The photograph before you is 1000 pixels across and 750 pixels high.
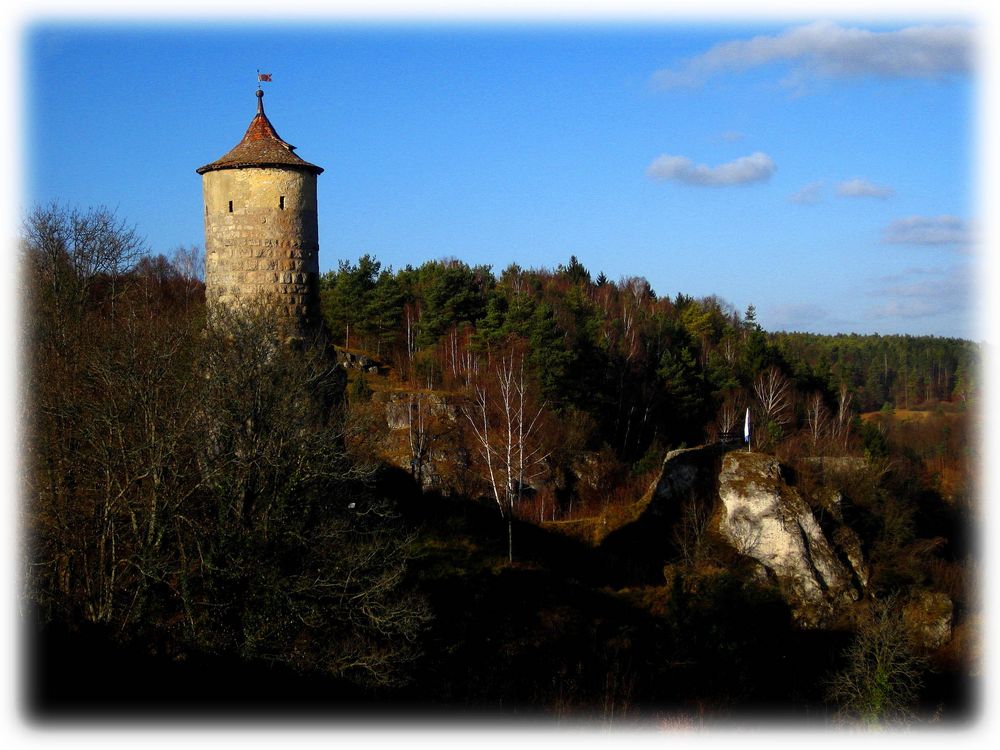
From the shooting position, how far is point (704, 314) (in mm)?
62625

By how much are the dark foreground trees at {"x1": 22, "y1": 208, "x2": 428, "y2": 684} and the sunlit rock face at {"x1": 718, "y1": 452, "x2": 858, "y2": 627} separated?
12624mm

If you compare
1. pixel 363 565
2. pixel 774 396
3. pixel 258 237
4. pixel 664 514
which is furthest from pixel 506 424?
pixel 363 565

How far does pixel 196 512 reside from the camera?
13.4 metres

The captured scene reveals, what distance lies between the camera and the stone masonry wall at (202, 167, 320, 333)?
17266 mm

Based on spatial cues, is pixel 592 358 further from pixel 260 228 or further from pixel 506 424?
pixel 260 228

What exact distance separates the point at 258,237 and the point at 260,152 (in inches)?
60.1

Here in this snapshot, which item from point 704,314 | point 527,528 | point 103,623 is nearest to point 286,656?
point 103,623

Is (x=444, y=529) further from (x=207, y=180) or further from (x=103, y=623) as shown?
(x=103, y=623)

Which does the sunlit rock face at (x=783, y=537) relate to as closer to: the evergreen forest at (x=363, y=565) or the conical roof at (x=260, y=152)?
the evergreen forest at (x=363, y=565)

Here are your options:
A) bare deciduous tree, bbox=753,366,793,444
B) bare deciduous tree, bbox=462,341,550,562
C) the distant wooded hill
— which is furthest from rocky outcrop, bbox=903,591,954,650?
bare deciduous tree, bbox=753,366,793,444

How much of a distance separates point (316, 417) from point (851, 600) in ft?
46.7

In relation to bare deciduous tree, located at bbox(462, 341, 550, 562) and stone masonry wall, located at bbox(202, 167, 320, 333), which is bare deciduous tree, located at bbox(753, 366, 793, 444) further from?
Answer: stone masonry wall, located at bbox(202, 167, 320, 333)

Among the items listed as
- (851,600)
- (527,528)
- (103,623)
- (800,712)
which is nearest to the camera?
(103,623)

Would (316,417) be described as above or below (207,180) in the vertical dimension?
below
